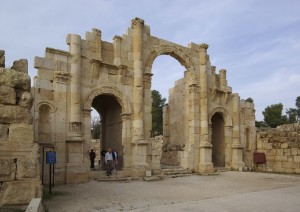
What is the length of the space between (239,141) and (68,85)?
34.0 feet

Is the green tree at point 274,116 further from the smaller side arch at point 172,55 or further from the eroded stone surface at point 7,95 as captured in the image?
the eroded stone surface at point 7,95

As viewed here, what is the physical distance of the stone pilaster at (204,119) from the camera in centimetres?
1538

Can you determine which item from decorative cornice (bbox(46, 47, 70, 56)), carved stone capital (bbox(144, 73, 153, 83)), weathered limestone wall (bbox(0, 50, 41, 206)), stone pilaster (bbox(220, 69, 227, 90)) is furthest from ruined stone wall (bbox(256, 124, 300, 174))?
weathered limestone wall (bbox(0, 50, 41, 206))

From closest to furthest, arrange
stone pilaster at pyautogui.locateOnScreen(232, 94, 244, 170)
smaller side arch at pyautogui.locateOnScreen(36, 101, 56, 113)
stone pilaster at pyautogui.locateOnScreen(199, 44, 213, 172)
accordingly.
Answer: smaller side arch at pyautogui.locateOnScreen(36, 101, 56, 113) < stone pilaster at pyautogui.locateOnScreen(199, 44, 213, 172) < stone pilaster at pyautogui.locateOnScreen(232, 94, 244, 170)

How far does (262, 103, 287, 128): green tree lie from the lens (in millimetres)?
34281

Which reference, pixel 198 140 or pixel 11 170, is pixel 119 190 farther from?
pixel 198 140

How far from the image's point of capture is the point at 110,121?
620 inches

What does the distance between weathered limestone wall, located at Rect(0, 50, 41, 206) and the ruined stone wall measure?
14105 millimetres

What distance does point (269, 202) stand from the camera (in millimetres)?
7367

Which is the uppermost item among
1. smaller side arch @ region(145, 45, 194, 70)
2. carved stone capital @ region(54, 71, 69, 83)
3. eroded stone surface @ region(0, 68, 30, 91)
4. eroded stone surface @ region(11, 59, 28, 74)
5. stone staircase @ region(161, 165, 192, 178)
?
smaller side arch @ region(145, 45, 194, 70)

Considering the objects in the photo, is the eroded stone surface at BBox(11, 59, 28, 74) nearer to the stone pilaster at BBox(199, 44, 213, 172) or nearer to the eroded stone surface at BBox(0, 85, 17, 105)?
the eroded stone surface at BBox(0, 85, 17, 105)

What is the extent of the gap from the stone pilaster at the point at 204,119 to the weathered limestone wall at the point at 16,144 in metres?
10.9

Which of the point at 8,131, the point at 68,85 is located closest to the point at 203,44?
the point at 68,85

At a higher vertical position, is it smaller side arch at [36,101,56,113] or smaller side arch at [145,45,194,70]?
smaller side arch at [145,45,194,70]
